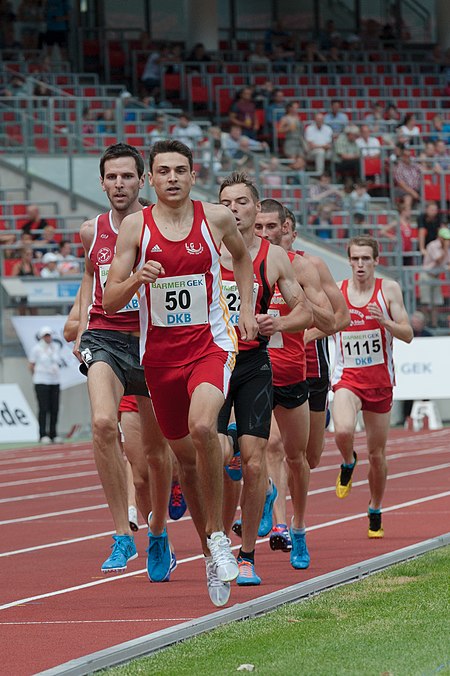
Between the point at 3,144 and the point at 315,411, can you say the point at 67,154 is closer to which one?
the point at 3,144

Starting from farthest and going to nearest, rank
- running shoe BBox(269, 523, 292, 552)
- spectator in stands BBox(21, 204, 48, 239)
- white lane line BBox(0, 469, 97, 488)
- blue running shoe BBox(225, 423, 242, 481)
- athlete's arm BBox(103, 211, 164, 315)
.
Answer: spectator in stands BBox(21, 204, 48, 239) → white lane line BBox(0, 469, 97, 488) → running shoe BBox(269, 523, 292, 552) → blue running shoe BBox(225, 423, 242, 481) → athlete's arm BBox(103, 211, 164, 315)

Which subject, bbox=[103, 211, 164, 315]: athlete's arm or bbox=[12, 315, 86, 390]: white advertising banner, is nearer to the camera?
bbox=[103, 211, 164, 315]: athlete's arm

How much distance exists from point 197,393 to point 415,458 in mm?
12871

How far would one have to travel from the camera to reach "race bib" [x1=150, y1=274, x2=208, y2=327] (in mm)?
7688

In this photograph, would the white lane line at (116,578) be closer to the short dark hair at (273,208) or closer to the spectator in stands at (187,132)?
the short dark hair at (273,208)

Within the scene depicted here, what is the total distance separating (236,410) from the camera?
8734 mm

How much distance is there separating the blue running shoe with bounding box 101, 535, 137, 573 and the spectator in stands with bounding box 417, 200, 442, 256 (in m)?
20.8

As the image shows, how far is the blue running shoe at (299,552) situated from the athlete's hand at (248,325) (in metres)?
1.99

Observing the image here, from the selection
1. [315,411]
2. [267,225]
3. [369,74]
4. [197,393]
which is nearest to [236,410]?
[197,393]

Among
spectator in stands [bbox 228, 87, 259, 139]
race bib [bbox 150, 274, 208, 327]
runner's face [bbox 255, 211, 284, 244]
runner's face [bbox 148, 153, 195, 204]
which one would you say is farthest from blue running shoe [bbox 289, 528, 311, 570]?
spectator in stands [bbox 228, 87, 259, 139]

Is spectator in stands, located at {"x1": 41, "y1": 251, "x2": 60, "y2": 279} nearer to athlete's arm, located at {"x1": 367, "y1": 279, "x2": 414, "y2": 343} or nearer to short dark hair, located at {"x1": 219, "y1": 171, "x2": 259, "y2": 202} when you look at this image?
athlete's arm, located at {"x1": 367, "y1": 279, "x2": 414, "y2": 343}

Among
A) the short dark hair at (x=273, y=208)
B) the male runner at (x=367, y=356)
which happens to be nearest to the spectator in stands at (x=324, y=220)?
the male runner at (x=367, y=356)

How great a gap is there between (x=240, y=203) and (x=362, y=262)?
292 cm

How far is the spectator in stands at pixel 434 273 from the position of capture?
88.0ft
